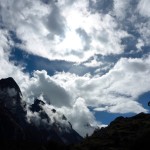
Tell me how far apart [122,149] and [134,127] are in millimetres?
54378

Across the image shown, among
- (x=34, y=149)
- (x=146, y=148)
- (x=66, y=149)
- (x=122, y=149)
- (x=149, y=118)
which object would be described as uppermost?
(x=149, y=118)

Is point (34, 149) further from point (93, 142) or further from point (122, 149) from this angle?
point (122, 149)

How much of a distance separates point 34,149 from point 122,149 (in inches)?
3086

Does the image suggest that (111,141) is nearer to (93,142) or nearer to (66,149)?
(93,142)

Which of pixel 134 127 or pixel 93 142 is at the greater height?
pixel 134 127

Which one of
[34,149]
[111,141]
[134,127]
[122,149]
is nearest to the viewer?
[122,149]

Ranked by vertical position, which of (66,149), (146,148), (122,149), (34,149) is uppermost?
(34,149)

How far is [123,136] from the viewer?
156 metres

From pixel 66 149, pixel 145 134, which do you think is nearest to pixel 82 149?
pixel 66 149

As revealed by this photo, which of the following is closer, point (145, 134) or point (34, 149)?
point (145, 134)

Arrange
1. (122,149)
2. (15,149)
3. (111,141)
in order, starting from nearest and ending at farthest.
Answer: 1. (122,149)
2. (111,141)
3. (15,149)

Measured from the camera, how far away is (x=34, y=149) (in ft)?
616

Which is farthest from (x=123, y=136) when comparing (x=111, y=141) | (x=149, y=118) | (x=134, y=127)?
(x=149, y=118)

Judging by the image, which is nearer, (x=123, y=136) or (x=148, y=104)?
(x=148, y=104)
